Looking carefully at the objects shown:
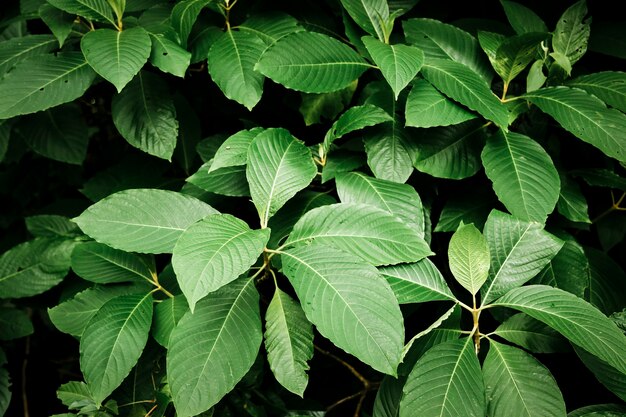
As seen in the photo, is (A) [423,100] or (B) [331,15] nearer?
(A) [423,100]

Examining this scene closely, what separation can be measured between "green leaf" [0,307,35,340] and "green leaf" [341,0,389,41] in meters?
1.60

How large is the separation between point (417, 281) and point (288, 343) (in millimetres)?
363

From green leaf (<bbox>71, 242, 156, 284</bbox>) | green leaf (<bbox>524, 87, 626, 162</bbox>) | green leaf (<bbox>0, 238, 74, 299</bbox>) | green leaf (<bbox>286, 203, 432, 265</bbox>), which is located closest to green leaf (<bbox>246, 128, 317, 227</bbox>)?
green leaf (<bbox>286, 203, 432, 265</bbox>)

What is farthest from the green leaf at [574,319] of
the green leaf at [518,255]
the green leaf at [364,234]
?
the green leaf at [364,234]

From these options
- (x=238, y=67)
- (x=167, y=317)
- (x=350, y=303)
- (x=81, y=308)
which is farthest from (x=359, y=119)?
(x=81, y=308)

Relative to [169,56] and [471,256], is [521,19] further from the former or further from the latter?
[169,56]

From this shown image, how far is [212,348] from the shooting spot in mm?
1125

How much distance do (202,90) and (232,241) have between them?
3.71 ft

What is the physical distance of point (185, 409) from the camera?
41.5 inches

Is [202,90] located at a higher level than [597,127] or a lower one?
lower

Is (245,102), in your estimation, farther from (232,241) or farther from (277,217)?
(232,241)

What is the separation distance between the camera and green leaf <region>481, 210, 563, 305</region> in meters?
1.25

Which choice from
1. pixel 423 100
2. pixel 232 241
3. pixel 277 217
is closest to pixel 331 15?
pixel 423 100

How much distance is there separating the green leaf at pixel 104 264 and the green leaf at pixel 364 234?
0.55m
